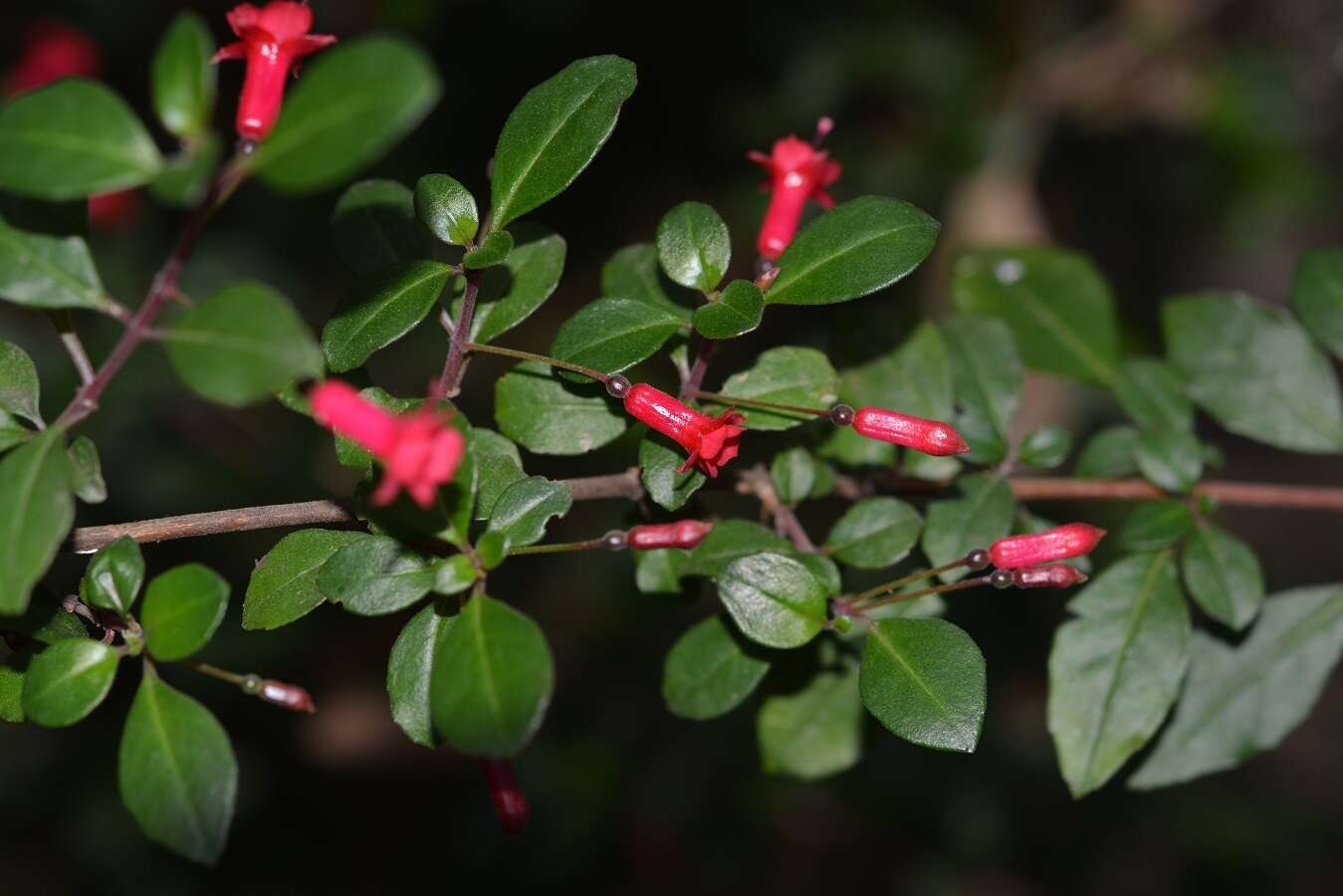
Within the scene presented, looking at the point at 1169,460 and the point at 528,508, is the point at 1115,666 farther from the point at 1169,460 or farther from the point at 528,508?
the point at 528,508

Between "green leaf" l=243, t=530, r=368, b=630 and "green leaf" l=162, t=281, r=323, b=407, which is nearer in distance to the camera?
"green leaf" l=162, t=281, r=323, b=407

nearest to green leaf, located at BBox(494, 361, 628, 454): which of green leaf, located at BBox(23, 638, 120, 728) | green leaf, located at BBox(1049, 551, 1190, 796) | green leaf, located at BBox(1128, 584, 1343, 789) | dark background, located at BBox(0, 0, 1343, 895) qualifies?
green leaf, located at BBox(23, 638, 120, 728)

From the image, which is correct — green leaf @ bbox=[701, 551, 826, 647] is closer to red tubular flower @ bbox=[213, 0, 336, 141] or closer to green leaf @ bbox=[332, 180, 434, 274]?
green leaf @ bbox=[332, 180, 434, 274]

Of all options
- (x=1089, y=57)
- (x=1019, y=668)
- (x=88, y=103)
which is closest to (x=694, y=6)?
(x=1089, y=57)

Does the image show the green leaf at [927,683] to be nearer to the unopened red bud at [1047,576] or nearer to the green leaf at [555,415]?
the unopened red bud at [1047,576]

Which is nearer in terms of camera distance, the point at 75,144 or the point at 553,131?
the point at 75,144

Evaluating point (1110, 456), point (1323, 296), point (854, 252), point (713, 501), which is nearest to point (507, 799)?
point (854, 252)
